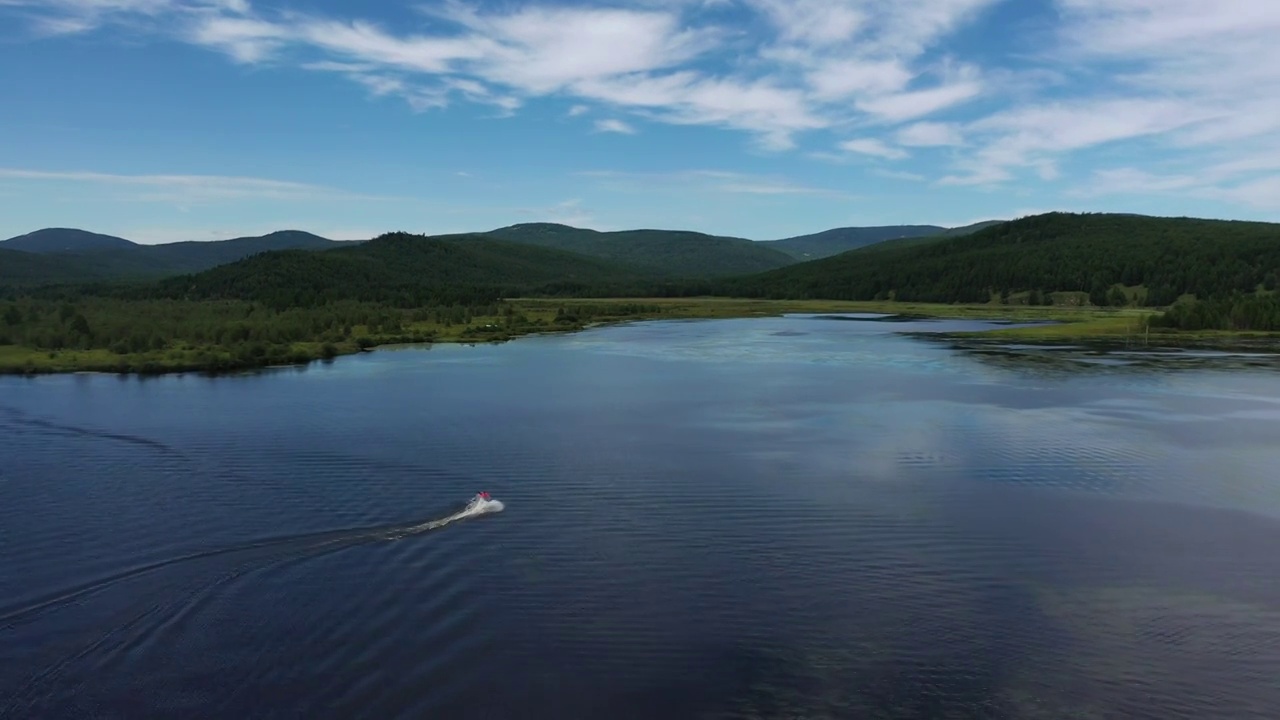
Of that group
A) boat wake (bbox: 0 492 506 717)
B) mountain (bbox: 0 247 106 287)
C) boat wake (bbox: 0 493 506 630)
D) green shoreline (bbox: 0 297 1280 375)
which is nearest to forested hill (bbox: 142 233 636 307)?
green shoreline (bbox: 0 297 1280 375)

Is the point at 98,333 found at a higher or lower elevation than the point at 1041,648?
higher

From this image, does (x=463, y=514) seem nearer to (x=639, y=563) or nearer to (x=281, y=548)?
(x=281, y=548)

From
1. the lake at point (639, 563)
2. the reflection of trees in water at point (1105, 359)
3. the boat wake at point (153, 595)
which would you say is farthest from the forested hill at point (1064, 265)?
the boat wake at point (153, 595)

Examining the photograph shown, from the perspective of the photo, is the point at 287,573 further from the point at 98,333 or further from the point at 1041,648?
the point at 98,333

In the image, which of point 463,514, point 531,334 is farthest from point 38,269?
point 463,514

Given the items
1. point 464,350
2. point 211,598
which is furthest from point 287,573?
point 464,350

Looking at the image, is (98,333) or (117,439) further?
(98,333)
